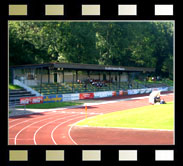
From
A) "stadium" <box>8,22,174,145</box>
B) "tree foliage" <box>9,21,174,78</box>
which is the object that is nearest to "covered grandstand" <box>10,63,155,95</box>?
"stadium" <box>8,22,174,145</box>

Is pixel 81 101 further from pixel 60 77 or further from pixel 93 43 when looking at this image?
pixel 93 43

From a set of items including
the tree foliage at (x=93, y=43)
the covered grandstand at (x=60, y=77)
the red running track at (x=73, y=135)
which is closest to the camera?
the red running track at (x=73, y=135)

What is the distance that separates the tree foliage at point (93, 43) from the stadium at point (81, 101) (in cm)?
26

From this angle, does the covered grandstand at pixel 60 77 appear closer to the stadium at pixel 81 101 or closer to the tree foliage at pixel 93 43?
the stadium at pixel 81 101

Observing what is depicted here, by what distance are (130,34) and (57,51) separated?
27059 millimetres

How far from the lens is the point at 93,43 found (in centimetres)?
6259

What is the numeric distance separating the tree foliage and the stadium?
0.26 metres

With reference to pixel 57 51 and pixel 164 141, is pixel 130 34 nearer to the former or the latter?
pixel 57 51

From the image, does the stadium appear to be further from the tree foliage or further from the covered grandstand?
the tree foliage

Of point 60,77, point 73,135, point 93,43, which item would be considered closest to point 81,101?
point 60,77

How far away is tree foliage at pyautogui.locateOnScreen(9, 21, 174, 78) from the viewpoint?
176 ft

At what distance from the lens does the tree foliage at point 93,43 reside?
53750 millimetres

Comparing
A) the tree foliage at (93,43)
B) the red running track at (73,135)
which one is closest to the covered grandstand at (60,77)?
the tree foliage at (93,43)
